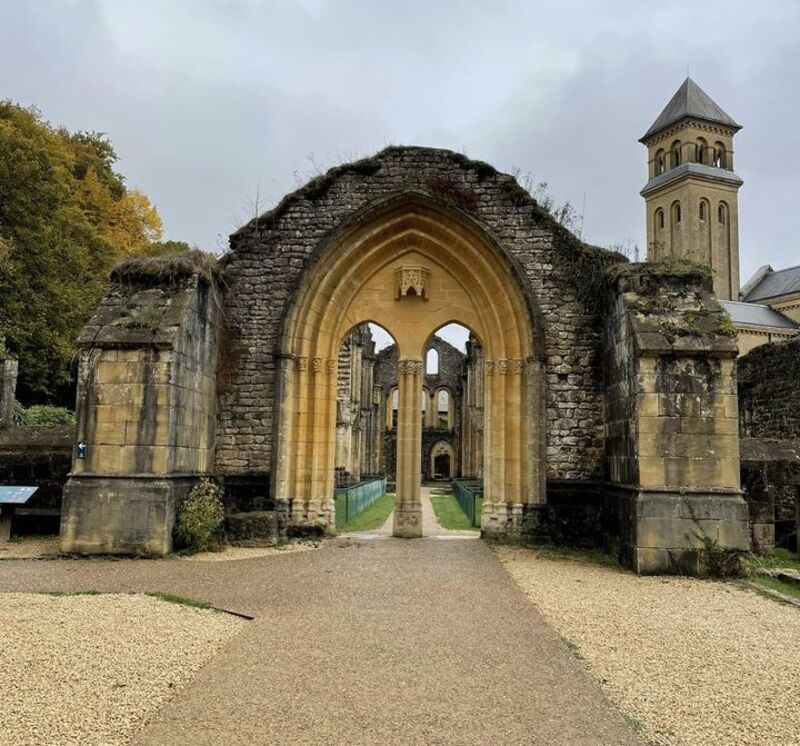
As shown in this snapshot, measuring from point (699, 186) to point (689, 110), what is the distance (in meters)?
6.50

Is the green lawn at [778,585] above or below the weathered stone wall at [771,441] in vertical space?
below

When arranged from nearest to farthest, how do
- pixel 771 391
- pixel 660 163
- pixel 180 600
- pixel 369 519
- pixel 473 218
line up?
pixel 180 600 → pixel 473 218 → pixel 771 391 → pixel 369 519 → pixel 660 163

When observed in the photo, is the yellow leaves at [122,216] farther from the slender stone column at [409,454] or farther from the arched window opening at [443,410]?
the arched window opening at [443,410]

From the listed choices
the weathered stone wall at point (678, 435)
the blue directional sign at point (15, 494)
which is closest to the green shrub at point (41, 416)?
the blue directional sign at point (15, 494)

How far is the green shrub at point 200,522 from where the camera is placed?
838cm

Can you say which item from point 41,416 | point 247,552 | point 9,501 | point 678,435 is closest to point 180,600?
point 247,552

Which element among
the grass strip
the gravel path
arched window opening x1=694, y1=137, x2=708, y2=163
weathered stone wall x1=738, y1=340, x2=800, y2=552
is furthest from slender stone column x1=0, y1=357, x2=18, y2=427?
arched window opening x1=694, y1=137, x2=708, y2=163

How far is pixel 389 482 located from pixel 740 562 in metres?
23.7

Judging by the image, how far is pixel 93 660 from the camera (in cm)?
403

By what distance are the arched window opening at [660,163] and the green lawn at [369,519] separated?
161 feet

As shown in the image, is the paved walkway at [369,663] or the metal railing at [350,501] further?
the metal railing at [350,501]

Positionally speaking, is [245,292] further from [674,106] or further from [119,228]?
[674,106]

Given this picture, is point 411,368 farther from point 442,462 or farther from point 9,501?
point 442,462

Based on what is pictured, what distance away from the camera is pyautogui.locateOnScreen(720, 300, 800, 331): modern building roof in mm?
47372
